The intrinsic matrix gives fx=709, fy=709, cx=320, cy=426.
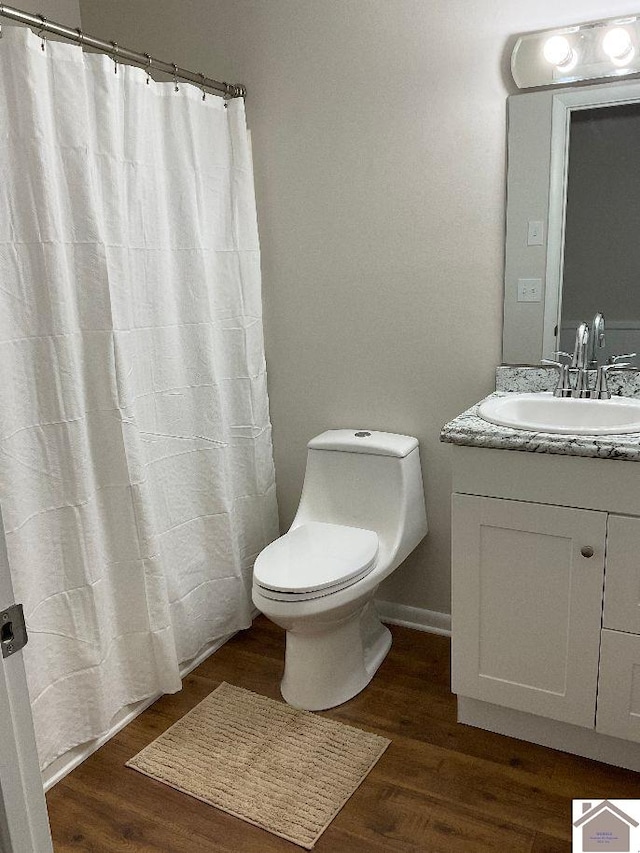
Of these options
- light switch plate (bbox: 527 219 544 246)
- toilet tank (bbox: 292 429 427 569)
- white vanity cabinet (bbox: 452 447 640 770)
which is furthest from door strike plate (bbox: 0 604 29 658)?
light switch plate (bbox: 527 219 544 246)

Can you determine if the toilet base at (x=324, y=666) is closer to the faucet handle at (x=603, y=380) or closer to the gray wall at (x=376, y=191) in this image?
the gray wall at (x=376, y=191)

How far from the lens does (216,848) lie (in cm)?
170

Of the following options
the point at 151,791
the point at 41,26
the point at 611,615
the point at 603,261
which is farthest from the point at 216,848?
the point at 41,26

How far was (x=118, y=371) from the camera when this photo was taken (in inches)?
76.7

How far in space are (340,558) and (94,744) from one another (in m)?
0.89

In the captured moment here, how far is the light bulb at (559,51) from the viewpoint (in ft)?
6.44

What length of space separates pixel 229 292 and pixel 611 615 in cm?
155

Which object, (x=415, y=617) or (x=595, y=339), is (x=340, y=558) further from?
(x=595, y=339)

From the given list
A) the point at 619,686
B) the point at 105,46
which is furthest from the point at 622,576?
the point at 105,46

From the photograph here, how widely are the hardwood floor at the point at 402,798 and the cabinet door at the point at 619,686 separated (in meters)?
0.16

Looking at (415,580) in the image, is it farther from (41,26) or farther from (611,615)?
(41,26)

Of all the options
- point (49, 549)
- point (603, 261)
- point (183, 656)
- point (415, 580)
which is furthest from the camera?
point (415, 580)

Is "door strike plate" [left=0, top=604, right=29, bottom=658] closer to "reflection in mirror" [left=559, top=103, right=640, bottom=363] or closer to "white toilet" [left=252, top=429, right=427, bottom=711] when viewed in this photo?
"white toilet" [left=252, top=429, right=427, bottom=711]

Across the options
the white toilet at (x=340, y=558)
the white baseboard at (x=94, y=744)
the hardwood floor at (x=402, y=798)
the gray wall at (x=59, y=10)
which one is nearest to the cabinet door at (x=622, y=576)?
the hardwood floor at (x=402, y=798)
